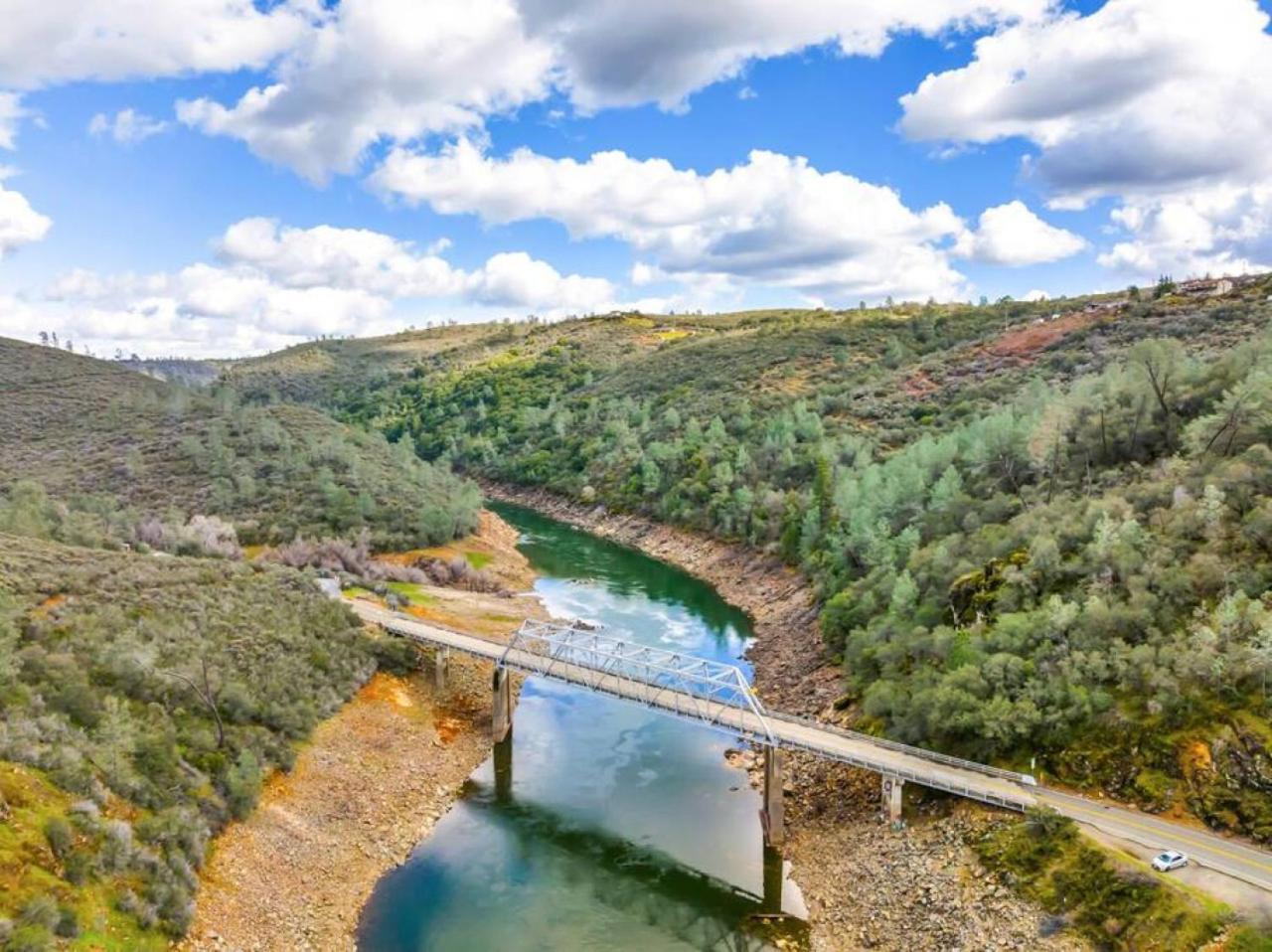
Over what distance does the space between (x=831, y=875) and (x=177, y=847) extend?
77.5 feet

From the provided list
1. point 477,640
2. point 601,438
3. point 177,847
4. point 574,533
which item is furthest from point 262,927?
point 601,438

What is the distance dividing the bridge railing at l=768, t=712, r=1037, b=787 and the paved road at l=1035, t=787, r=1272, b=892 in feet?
3.63

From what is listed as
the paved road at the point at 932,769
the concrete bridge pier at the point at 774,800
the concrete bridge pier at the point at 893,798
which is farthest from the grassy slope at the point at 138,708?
the concrete bridge pier at the point at 893,798

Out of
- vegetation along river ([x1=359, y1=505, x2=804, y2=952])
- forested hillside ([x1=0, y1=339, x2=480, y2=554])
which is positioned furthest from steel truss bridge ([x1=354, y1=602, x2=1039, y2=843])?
forested hillside ([x1=0, y1=339, x2=480, y2=554])

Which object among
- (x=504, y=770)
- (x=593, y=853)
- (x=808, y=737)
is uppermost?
(x=808, y=737)

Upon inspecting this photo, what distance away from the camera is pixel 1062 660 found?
35719 mm

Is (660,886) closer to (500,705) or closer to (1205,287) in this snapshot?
(500,705)

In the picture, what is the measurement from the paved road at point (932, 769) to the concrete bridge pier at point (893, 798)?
1.16 ft

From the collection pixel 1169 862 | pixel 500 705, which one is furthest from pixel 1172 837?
pixel 500 705

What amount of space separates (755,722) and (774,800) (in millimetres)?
3372

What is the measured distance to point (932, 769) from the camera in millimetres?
34781

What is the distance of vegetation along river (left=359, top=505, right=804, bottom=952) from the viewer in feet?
102

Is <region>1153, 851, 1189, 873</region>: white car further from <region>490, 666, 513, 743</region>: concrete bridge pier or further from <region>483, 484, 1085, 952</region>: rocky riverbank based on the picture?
<region>490, 666, 513, 743</region>: concrete bridge pier

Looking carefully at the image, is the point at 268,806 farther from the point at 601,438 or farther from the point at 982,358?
the point at 982,358
